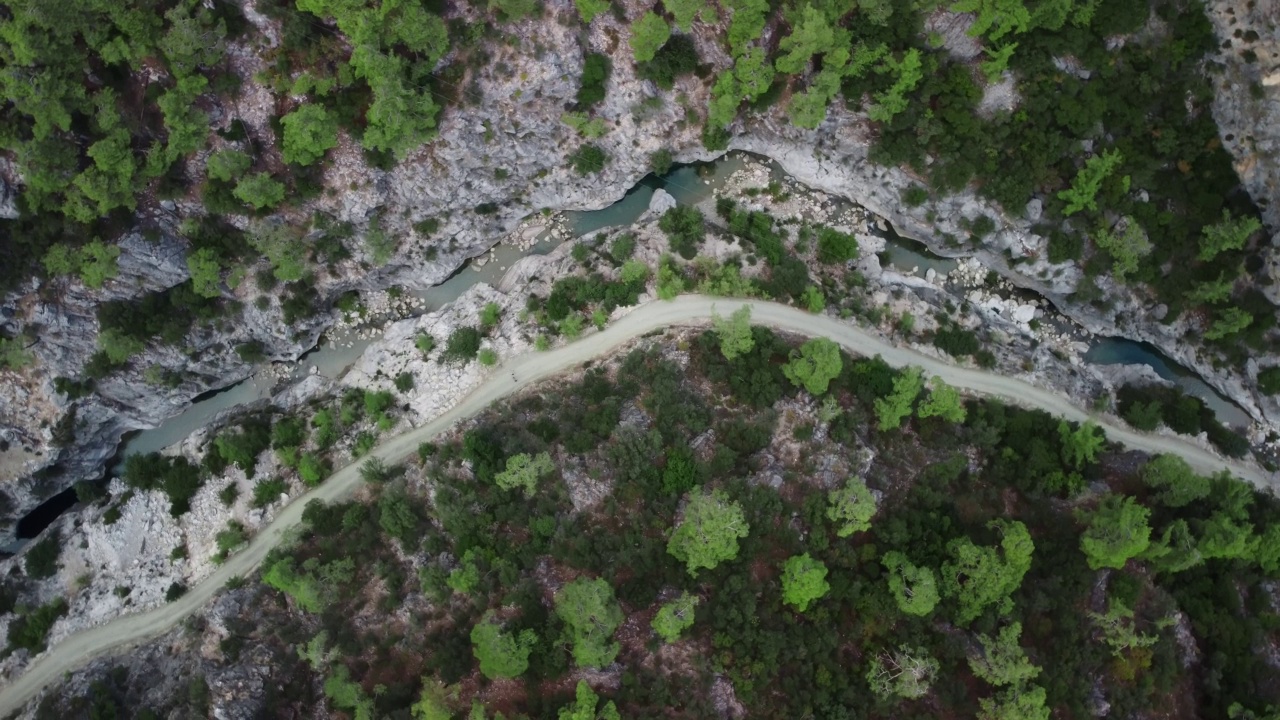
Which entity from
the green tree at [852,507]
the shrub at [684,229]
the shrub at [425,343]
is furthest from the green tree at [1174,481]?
the shrub at [425,343]

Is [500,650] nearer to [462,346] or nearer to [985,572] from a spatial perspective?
[462,346]

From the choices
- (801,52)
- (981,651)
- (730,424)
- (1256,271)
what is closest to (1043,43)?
(801,52)

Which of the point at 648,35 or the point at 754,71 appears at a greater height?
the point at 648,35

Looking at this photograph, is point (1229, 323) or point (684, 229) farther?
point (684, 229)

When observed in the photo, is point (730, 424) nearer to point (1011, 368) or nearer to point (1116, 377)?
point (1011, 368)

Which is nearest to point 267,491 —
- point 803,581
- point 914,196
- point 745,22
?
point 803,581

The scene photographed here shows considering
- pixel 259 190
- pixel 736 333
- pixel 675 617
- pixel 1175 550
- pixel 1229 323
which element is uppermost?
pixel 259 190

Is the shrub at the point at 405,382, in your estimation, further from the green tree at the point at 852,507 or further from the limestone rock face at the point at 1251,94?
the limestone rock face at the point at 1251,94

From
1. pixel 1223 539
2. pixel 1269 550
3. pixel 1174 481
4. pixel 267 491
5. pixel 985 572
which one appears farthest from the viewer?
pixel 267 491
